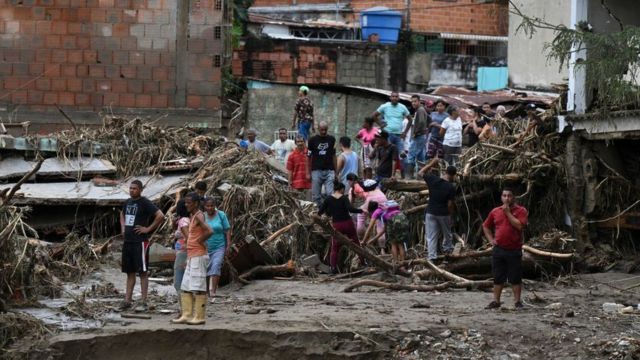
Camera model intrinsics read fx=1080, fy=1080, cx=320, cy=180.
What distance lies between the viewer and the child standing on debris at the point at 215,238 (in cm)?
1293

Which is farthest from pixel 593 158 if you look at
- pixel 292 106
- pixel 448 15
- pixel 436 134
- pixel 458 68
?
pixel 448 15

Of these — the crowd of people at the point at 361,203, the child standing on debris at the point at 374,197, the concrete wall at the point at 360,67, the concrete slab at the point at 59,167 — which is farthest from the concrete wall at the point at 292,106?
the child standing on debris at the point at 374,197

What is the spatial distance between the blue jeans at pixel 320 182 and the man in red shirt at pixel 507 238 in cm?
556

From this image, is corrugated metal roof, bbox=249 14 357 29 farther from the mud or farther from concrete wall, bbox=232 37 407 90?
the mud

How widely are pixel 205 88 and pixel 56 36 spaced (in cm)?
329

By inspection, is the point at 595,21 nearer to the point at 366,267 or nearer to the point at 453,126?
the point at 453,126

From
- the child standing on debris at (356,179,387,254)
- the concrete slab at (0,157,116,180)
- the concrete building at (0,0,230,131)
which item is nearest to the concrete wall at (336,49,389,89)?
the concrete building at (0,0,230,131)

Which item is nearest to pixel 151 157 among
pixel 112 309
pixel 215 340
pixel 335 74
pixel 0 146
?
pixel 0 146

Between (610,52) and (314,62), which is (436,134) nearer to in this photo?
(610,52)

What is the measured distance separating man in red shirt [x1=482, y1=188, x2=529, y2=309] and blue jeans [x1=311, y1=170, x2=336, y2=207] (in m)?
5.56

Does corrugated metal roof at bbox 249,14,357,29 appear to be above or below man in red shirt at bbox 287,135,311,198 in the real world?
above

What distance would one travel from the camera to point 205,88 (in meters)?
22.7

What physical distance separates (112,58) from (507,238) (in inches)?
492

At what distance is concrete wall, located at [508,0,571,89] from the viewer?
2875 centimetres
